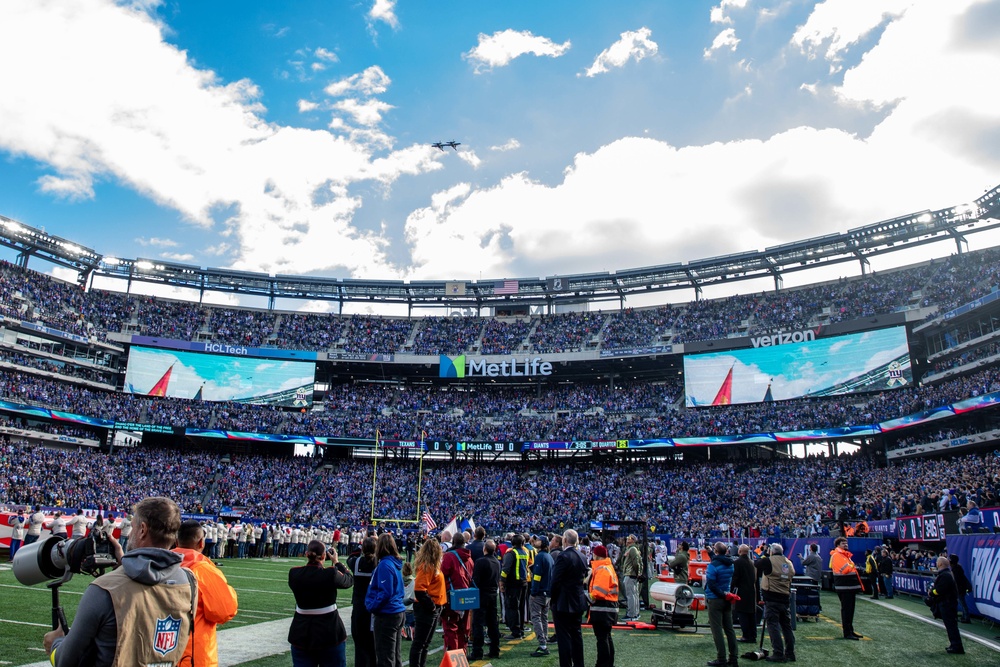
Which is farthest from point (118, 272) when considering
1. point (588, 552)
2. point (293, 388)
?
point (588, 552)

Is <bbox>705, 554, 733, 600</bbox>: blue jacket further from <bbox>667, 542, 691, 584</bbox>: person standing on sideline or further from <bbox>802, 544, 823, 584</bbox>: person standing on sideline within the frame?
<bbox>802, 544, 823, 584</bbox>: person standing on sideline

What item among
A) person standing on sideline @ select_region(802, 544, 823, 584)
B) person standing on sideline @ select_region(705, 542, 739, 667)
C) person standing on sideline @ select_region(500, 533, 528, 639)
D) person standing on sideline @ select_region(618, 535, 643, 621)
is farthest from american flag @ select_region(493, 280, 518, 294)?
person standing on sideline @ select_region(705, 542, 739, 667)

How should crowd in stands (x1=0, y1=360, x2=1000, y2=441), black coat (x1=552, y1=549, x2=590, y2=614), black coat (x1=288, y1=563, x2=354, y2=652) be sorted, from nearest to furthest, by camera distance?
black coat (x1=288, y1=563, x2=354, y2=652) < black coat (x1=552, y1=549, x2=590, y2=614) < crowd in stands (x1=0, y1=360, x2=1000, y2=441)

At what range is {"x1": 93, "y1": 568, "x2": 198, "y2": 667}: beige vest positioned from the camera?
2.99m

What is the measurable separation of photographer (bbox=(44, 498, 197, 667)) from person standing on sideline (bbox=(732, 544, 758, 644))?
9.52 m

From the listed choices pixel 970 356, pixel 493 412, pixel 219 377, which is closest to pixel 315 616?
pixel 970 356

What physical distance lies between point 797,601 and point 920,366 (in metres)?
34.1

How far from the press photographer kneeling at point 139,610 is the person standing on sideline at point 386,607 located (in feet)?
13.6

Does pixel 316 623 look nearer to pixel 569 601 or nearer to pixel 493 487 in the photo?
pixel 569 601

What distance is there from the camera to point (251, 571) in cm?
2250

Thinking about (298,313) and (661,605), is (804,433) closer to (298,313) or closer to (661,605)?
(661,605)

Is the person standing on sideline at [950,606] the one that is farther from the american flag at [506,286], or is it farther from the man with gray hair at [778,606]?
the american flag at [506,286]

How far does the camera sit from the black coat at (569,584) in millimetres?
8305

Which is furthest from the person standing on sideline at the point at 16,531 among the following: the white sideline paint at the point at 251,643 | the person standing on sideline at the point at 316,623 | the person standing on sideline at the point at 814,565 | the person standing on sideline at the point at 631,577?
the person standing on sideline at the point at 814,565
